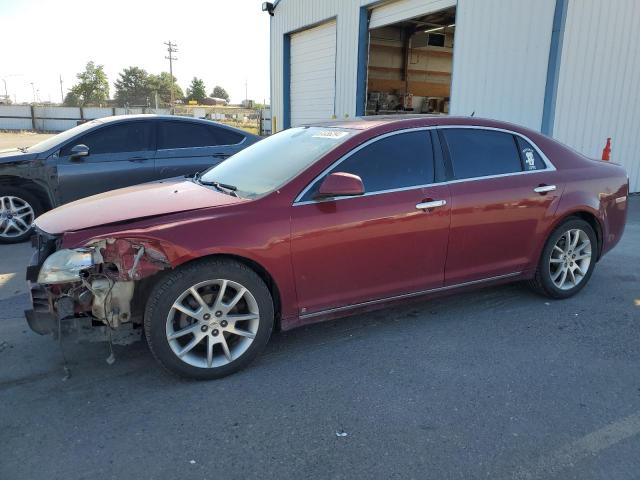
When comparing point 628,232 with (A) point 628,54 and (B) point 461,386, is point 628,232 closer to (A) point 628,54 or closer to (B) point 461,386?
(A) point 628,54

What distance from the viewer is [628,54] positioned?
32.5ft

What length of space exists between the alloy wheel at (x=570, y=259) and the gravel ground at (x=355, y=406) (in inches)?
19.8

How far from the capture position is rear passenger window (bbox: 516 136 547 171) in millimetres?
4297

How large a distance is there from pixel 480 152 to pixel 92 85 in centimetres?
9141

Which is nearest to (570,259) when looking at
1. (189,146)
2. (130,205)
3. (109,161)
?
(130,205)

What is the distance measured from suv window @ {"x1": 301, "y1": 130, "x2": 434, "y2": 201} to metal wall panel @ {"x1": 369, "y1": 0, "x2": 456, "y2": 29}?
7837 mm

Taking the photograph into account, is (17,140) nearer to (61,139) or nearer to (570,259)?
(61,139)

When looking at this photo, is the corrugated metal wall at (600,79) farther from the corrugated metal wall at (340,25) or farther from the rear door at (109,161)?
the rear door at (109,161)

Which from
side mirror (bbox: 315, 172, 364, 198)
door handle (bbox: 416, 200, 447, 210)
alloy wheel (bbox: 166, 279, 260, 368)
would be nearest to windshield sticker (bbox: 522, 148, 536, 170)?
door handle (bbox: 416, 200, 447, 210)

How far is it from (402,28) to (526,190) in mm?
13875

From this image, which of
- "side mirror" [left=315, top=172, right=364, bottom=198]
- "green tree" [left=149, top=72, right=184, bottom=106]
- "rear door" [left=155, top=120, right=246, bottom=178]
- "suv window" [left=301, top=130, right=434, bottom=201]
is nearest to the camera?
"side mirror" [left=315, top=172, right=364, bottom=198]

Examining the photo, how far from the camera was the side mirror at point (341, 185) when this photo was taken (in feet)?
10.7

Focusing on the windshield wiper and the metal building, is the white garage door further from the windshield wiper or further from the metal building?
the windshield wiper

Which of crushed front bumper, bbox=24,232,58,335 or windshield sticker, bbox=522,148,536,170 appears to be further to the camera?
windshield sticker, bbox=522,148,536,170
